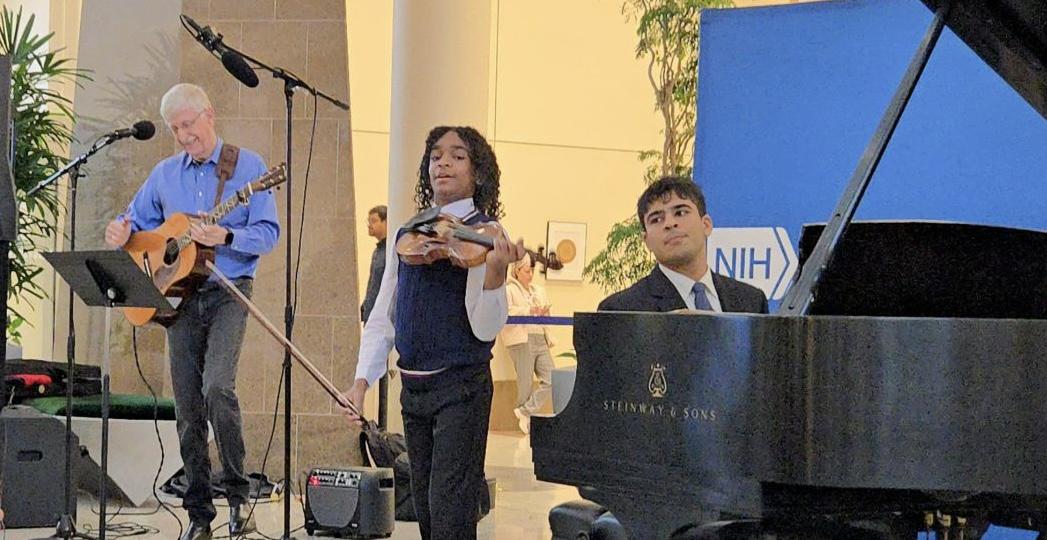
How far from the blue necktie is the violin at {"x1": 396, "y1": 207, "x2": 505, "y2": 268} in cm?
60

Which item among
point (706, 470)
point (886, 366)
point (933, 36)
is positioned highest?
point (933, 36)

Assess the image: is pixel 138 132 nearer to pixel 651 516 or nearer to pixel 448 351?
pixel 448 351

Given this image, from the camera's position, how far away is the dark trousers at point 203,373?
5328 millimetres

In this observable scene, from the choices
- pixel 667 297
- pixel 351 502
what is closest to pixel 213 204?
pixel 351 502

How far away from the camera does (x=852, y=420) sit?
2.71 m

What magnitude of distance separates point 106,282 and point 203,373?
0.79m

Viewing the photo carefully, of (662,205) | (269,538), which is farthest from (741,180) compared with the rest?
(269,538)

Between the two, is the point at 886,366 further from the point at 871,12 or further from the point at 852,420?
the point at 871,12

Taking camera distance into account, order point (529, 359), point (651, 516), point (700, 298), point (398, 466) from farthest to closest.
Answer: point (529, 359) < point (398, 466) < point (700, 298) < point (651, 516)

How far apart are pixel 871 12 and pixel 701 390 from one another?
279cm

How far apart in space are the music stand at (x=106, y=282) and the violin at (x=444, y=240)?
1.10 metres

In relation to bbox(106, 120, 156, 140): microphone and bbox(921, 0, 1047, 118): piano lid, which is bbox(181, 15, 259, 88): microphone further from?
bbox(921, 0, 1047, 118): piano lid

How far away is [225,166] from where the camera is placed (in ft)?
18.1

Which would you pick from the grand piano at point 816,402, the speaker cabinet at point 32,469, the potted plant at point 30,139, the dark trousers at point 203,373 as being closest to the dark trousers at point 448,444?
the grand piano at point 816,402
